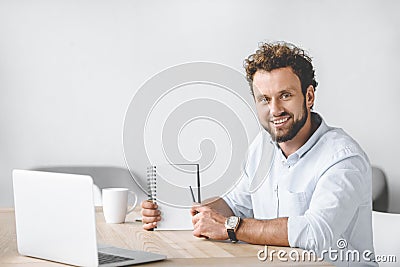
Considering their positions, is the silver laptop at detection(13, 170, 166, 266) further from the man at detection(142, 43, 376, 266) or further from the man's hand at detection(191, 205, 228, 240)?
the man at detection(142, 43, 376, 266)

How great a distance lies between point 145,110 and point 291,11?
6.30 ft

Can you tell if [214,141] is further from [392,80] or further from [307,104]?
[392,80]

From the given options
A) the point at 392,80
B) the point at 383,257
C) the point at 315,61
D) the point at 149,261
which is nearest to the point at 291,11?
the point at 315,61

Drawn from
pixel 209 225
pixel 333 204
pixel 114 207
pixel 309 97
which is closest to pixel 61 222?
pixel 209 225

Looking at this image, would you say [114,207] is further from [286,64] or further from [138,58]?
[138,58]

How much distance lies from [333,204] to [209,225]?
0.43 meters

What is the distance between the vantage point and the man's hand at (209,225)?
1775 millimetres

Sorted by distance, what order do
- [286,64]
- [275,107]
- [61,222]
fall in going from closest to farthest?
[61,222]
[275,107]
[286,64]

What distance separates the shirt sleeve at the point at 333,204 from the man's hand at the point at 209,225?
178mm

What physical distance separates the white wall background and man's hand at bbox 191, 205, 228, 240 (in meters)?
1.92

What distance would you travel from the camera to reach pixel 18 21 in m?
3.65

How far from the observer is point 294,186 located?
2.37m

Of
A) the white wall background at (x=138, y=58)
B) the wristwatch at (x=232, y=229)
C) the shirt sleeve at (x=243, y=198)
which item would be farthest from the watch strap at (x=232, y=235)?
the white wall background at (x=138, y=58)

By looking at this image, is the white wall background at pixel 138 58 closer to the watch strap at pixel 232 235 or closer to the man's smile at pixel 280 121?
the man's smile at pixel 280 121
